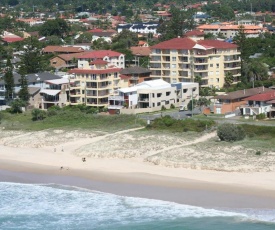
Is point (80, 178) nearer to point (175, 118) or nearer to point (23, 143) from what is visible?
point (23, 143)

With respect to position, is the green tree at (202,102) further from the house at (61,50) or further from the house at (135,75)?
the house at (61,50)

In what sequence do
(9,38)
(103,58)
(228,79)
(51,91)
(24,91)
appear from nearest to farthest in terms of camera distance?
(24,91)
(51,91)
(228,79)
(103,58)
(9,38)

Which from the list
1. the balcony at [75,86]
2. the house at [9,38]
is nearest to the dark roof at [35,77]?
the balcony at [75,86]

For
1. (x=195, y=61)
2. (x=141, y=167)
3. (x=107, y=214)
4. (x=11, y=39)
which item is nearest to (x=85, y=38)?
(x=11, y=39)

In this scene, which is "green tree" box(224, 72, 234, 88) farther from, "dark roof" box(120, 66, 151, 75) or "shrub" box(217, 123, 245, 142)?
"shrub" box(217, 123, 245, 142)

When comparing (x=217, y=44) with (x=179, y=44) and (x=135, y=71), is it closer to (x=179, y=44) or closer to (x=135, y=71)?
(x=179, y=44)
